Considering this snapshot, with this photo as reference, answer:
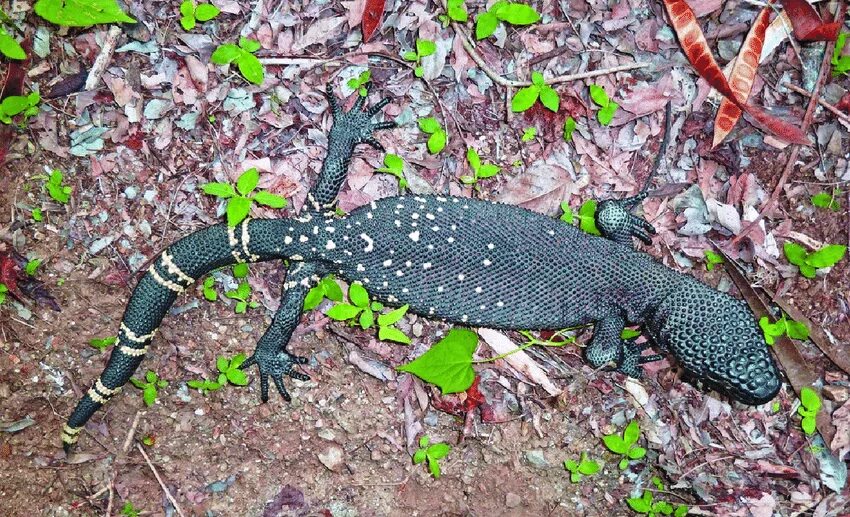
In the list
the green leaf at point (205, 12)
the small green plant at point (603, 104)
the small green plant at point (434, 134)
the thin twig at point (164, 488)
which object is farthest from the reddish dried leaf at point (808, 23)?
the thin twig at point (164, 488)

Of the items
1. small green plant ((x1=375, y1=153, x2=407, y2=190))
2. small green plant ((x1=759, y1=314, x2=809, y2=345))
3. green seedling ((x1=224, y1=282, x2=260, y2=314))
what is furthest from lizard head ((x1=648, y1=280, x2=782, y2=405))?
green seedling ((x1=224, y1=282, x2=260, y2=314))

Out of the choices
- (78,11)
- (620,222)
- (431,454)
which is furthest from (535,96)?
(78,11)

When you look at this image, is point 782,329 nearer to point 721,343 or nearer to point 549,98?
point 721,343

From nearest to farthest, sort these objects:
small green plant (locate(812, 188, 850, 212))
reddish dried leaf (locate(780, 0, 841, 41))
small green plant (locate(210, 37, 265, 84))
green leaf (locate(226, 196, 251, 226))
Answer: green leaf (locate(226, 196, 251, 226)), small green plant (locate(210, 37, 265, 84)), reddish dried leaf (locate(780, 0, 841, 41)), small green plant (locate(812, 188, 850, 212))

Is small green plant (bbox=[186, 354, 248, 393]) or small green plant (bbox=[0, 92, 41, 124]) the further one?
small green plant (bbox=[186, 354, 248, 393])

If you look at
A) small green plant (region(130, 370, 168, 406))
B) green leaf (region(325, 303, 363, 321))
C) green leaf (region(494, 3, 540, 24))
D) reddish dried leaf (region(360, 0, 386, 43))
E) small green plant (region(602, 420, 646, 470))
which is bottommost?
small green plant (region(130, 370, 168, 406))

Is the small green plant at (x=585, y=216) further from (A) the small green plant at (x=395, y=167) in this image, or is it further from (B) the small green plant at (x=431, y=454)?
(B) the small green plant at (x=431, y=454)

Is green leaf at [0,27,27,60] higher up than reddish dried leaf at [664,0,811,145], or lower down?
lower down

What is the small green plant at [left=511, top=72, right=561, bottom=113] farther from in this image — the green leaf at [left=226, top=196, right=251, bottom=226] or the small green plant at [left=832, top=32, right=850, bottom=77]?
the small green plant at [left=832, top=32, right=850, bottom=77]
